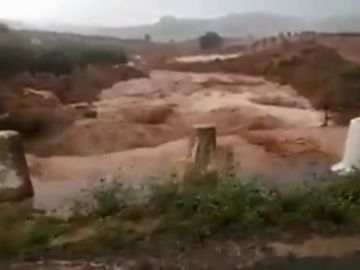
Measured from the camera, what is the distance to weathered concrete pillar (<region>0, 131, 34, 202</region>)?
1163cm

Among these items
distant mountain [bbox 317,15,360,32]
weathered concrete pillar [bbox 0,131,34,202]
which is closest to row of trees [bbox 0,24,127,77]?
distant mountain [bbox 317,15,360,32]

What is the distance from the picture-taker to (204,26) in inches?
Result: 821

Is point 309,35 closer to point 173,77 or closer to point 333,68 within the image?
point 333,68

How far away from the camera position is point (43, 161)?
52.5ft

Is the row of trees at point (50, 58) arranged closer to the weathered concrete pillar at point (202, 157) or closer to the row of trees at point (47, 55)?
the row of trees at point (47, 55)

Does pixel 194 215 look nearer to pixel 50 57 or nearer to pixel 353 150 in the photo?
pixel 353 150

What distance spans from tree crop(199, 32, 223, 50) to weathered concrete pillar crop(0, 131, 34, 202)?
10.1 metres

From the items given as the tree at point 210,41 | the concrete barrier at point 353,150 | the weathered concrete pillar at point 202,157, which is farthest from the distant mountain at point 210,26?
the concrete barrier at point 353,150

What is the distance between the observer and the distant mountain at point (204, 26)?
67.7 ft

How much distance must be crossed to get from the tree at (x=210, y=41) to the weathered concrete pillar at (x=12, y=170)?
1005cm

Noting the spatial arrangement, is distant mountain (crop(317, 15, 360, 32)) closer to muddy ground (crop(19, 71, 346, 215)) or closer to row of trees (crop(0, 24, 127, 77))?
muddy ground (crop(19, 71, 346, 215))

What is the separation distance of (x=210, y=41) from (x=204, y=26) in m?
1.01

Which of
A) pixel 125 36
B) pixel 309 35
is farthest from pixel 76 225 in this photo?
pixel 309 35

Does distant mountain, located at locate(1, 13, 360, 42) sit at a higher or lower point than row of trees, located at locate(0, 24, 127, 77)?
higher
